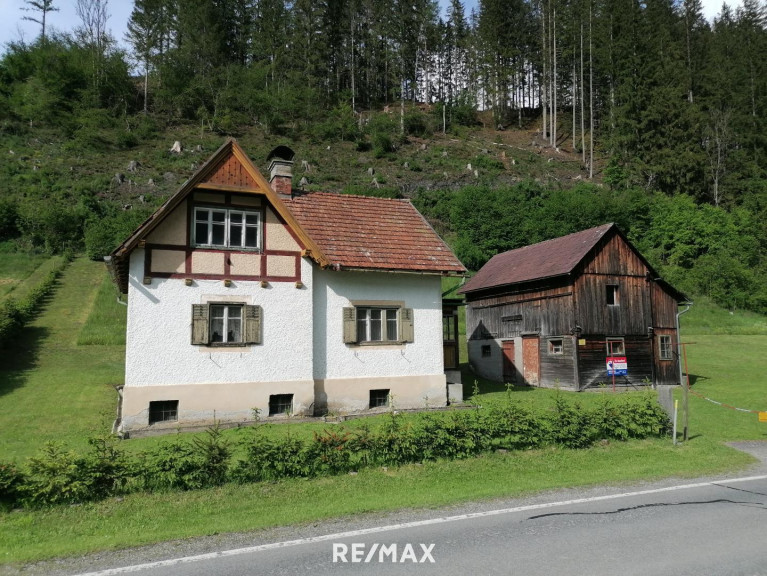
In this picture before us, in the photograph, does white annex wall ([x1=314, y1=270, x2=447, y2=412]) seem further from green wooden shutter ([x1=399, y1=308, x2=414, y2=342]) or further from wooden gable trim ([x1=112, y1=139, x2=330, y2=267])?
wooden gable trim ([x1=112, y1=139, x2=330, y2=267])

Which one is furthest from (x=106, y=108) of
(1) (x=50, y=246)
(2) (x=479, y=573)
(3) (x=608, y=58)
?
(2) (x=479, y=573)

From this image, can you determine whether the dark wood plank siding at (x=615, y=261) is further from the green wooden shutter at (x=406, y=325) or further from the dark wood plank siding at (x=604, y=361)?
the green wooden shutter at (x=406, y=325)

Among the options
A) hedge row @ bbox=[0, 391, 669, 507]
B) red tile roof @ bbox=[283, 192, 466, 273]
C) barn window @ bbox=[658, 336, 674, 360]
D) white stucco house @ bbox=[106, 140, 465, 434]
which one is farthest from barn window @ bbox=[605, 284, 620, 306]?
hedge row @ bbox=[0, 391, 669, 507]

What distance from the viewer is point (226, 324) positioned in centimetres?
1750

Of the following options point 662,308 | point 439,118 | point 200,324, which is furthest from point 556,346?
point 439,118

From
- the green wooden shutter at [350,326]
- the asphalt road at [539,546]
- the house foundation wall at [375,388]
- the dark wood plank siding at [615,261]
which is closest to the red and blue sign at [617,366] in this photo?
the dark wood plank siding at [615,261]

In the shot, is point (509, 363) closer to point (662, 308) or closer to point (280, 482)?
point (662, 308)

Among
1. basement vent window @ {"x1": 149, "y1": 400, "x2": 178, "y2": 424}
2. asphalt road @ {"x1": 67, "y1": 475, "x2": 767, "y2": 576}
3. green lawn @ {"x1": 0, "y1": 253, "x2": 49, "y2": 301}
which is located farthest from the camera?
green lawn @ {"x1": 0, "y1": 253, "x2": 49, "y2": 301}

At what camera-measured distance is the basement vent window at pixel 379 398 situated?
19.4 metres

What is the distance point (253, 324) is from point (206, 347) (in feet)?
5.15

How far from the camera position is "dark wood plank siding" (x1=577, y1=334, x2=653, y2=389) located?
25.2 metres

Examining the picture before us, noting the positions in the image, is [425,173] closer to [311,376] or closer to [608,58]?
[608,58]

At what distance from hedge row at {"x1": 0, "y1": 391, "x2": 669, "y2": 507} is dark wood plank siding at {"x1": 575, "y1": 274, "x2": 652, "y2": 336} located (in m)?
11.9

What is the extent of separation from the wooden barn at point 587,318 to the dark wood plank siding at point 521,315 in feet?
0.16
